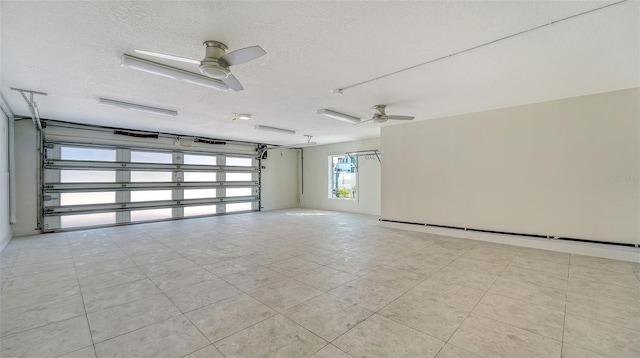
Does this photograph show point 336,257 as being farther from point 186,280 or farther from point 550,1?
point 550,1

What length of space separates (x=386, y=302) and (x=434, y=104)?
3.53 meters

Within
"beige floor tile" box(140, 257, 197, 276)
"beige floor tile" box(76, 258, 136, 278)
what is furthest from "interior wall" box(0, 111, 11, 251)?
"beige floor tile" box(140, 257, 197, 276)

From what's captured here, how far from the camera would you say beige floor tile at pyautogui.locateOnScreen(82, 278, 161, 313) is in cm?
246

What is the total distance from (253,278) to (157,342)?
1270 millimetres

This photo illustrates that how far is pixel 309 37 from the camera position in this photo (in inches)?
91.4

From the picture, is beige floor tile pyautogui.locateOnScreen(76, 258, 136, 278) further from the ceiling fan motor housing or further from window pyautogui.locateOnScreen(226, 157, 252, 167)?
window pyautogui.locateOnScreen(226, 157, 252, 167)

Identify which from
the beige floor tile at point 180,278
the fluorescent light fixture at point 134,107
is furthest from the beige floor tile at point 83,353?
the fluorescent light fixture at point 134,107

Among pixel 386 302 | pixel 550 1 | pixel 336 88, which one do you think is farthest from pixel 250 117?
pixel 550 1

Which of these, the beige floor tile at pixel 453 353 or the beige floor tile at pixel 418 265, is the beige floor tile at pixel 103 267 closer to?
the beige floor tile at pixel 418 265

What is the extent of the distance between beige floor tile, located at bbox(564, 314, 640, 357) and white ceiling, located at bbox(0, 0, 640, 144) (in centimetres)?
252

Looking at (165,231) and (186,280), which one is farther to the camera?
(165,231)

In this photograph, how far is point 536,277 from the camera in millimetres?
3088

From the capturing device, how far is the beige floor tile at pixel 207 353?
5.62 ft

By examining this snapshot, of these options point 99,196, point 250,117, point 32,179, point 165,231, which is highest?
point 250,117
